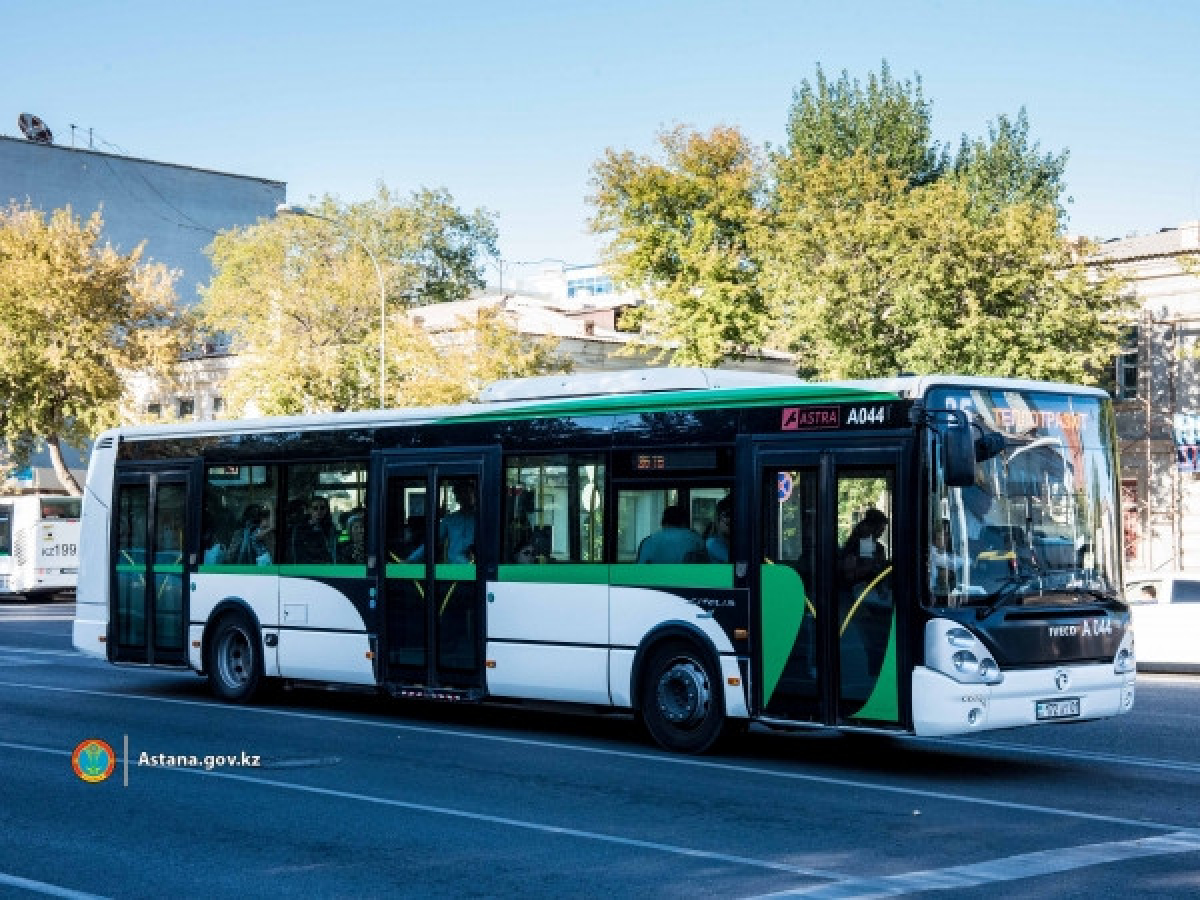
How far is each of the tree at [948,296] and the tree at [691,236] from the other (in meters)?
4.81

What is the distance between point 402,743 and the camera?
14516 mm

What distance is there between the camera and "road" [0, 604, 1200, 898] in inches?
342

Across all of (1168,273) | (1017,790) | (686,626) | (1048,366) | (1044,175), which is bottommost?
(1017,790)

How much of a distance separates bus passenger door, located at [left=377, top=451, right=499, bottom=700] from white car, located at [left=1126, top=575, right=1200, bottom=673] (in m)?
10.7

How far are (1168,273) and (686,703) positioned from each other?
33800 mm

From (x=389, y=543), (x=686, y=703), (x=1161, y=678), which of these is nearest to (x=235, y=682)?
(x=389, y=543)

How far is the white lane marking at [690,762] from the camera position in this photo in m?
10.8

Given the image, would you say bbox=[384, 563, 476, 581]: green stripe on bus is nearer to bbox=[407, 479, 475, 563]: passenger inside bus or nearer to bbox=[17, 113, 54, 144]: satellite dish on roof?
bbox=[407, 479, 475, 563]: passenger inside bus

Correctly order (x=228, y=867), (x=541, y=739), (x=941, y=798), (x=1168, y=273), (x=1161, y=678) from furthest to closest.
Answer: (x=1168, y=273) < (x=1161, y=678) < (x=541, y=739) < (x=941, y=798) < (x=228, y=867)

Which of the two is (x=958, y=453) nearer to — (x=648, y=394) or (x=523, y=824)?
(x=648, y=394)

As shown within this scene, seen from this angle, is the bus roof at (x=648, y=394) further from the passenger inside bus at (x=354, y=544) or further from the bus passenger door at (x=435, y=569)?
the passenger inside bus at (x=354, y=544)

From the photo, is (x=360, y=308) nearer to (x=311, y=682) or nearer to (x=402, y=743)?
(x=311, y=682)

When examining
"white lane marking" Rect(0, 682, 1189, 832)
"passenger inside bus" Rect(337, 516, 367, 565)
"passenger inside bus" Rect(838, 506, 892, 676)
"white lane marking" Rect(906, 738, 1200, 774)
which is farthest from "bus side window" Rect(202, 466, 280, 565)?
"passenger inside bus" Rect(838, 506, 892, 676)

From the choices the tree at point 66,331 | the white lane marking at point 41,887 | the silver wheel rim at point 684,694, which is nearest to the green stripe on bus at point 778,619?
the silver wheel rim at point 684,694
